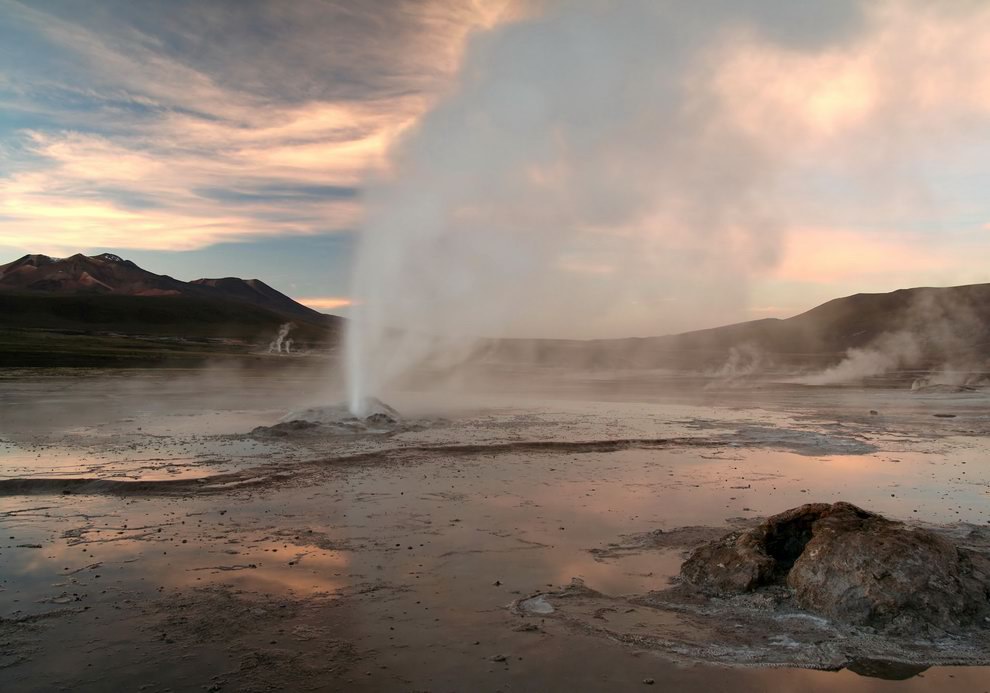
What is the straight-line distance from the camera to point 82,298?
481ft

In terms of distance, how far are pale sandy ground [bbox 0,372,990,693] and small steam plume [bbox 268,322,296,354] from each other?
3428 inches

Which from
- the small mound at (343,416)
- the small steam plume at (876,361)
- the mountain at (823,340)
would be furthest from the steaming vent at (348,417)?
the mountain at (823,340)

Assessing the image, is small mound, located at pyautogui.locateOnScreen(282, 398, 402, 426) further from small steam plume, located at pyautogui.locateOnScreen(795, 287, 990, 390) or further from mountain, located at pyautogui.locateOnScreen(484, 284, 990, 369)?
mountain, located at pyautogui.locateOnScreen(484, 284, 990, 369)

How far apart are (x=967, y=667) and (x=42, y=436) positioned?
2204cm

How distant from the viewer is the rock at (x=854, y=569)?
6672 millimetres

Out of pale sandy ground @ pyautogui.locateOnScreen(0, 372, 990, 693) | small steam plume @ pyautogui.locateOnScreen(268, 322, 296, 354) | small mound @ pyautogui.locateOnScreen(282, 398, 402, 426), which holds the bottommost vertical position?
pale sandy ground @ pyautogui.locateOnScreen(0, 372, 990, 693)

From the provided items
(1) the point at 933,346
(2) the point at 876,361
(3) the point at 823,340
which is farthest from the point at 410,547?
(3) the point at 823,340

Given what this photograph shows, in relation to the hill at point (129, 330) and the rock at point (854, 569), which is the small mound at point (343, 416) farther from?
the hill at point (129, 330)

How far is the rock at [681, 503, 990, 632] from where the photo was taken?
6672 mm

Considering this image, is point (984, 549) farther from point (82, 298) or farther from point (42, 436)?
point (82, 298)

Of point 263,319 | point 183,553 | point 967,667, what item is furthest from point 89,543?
point 263,319

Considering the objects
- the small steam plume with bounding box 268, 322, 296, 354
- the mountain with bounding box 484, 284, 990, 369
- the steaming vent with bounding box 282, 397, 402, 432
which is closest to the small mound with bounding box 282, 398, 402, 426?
the steaming vent with bounding box 282, 397, 402, 432

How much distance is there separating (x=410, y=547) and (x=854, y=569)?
18.5 feet

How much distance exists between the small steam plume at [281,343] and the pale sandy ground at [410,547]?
8708cm
